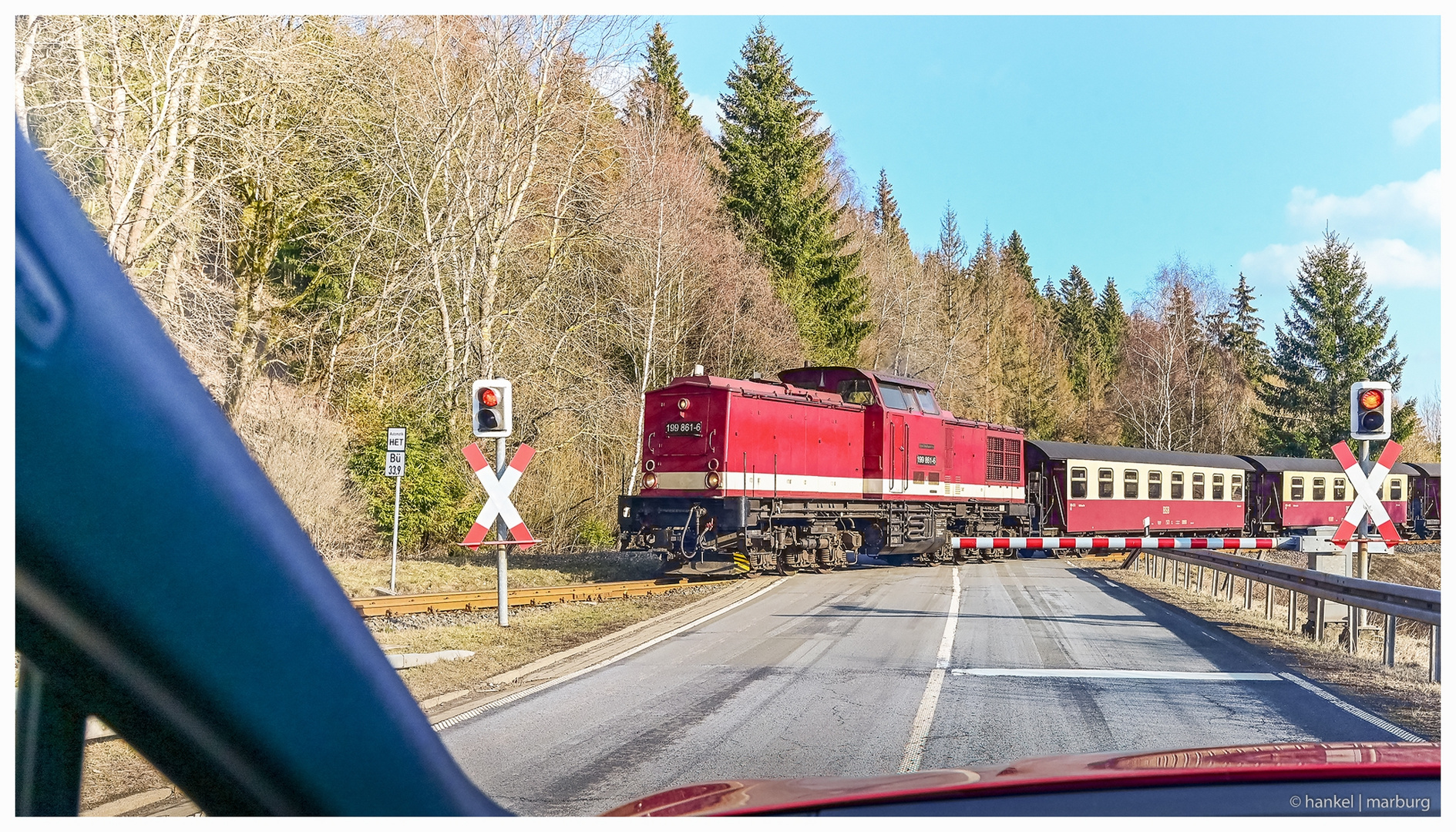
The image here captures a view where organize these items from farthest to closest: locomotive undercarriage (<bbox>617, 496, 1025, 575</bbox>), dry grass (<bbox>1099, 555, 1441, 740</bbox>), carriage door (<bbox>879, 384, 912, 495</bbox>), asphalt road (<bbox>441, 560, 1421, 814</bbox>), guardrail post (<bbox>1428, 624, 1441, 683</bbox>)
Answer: carriage door (<bbox>879, 384, 912, 495</bbox>)
locomotive undercarriage (<bbox>617, 496, 1025, 575</bbox>)
guardrail post (<bbox>1428, 624, 1441, 683</bbox>)
dry grass (<bbox>1099, 555, 1441, 740</bbox>)
asphalt road (<bbox>441, 560, 1421, 814</bbox>)

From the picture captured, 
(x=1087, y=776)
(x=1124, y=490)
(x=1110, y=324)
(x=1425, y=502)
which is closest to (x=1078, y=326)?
(x=1110, y=324)

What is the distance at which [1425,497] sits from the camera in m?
37.7

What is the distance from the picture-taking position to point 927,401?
22.5 metres

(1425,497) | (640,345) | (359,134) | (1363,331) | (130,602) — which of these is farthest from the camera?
(1363,331)

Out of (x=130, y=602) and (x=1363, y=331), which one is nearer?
(x=130, y=602)

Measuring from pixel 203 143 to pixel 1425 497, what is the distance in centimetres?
4292

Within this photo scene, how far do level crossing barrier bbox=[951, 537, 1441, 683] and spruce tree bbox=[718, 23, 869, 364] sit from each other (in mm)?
21486

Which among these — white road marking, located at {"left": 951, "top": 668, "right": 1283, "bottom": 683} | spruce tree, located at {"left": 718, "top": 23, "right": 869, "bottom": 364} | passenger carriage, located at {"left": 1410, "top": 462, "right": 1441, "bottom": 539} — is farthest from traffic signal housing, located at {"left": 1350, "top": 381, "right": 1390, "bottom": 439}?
passenger carriage, located at {"left": 1410, "top": 462, "right": 1441, "bottom": 539}

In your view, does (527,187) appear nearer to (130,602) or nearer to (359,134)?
(359,134)

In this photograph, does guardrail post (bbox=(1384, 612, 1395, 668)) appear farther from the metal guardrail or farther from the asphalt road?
the asphalt road

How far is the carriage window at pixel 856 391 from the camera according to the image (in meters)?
20.5

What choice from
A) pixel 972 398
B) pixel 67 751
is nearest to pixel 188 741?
pixel 67 751

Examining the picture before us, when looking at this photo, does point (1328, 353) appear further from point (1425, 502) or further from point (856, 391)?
point (856, 391)

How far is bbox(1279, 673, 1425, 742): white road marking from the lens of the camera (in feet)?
20.3
